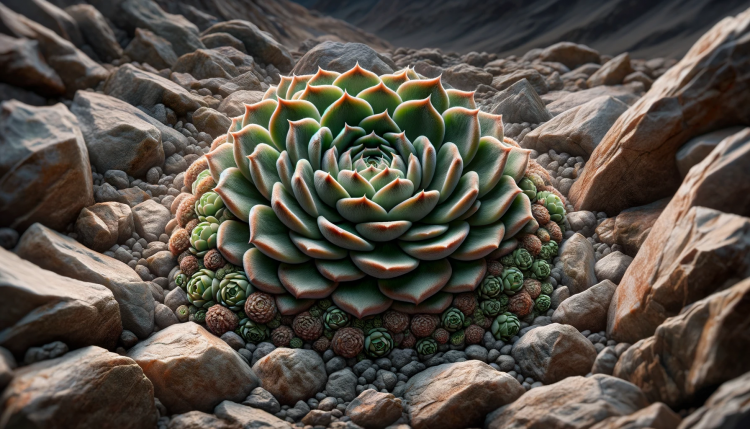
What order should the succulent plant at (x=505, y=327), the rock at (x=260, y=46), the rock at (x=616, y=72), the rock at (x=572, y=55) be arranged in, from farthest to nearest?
the rock at (x=572, y=55) → the rock at (x=260, y=46) → the rock at (x=616, y=72) → the succulent plant at (x=505, y=327)

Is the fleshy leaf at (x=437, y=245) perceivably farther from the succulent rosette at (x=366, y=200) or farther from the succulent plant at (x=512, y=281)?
the succulent plant at (x=512, y=281)

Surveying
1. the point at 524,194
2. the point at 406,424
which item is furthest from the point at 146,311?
the point at 524,194

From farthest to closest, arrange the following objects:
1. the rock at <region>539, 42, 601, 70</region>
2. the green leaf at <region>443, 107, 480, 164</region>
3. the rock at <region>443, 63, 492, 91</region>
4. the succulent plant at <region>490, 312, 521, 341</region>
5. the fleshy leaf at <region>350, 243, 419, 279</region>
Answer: the rock at <region>539, 42, 601, 70</region>
the rock at <region>443, 63, 492, 91</region>
the green leaf at <region>443, 107, 480, 164</region>
the succulent plant at <region>490, 312, 521, 341</region>
the fleshy leaf at <region>350, 243, 419, 279</region>

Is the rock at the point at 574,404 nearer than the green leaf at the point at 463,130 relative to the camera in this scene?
Yes

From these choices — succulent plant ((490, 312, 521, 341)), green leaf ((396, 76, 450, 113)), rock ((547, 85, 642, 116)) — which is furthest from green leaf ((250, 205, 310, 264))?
rock ((547, 85, 642, 116))

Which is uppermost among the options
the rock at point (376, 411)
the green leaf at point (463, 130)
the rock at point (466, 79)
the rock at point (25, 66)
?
the rock at point (466, 79)

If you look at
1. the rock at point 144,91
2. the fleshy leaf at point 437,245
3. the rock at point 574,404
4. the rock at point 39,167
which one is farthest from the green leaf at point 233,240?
the rock at point 144,91

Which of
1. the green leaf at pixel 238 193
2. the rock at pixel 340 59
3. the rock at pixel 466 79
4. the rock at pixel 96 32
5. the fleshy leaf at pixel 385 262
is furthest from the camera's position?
the rock at pixel 466 79

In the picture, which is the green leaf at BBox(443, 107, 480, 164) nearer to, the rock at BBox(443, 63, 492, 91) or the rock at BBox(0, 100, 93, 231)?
the rock at BBox(0, 100, 93, 231)
